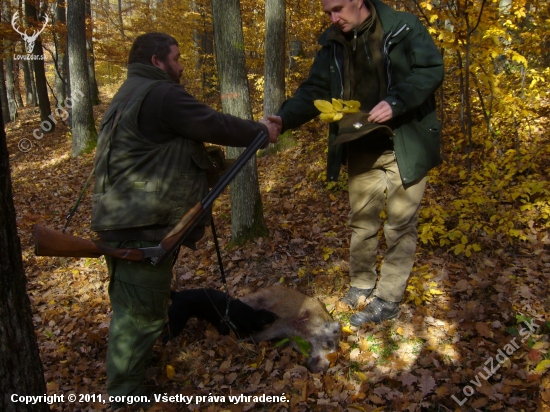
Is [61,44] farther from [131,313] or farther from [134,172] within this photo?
[131,313]

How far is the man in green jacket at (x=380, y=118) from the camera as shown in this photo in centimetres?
304

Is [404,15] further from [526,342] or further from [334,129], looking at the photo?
[526,342]

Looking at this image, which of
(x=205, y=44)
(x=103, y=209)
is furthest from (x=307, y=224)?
(x=205, y=44)

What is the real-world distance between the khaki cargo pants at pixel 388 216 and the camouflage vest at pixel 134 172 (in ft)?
5.15

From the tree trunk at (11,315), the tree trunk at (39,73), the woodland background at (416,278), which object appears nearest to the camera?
the tree trunk at (11,315)

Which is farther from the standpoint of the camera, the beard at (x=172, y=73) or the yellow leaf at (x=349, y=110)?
the yellow leaf at (x=349, y=110)

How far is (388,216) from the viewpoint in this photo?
3525mm

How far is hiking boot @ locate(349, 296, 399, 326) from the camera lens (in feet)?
12.1

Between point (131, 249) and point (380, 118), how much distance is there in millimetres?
1991

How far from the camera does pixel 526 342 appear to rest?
3.25 meters

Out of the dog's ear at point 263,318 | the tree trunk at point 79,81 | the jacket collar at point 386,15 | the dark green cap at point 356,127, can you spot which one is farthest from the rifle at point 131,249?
the tree trunk at point 79,81

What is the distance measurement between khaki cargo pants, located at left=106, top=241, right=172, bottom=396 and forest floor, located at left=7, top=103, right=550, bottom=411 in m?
0.38

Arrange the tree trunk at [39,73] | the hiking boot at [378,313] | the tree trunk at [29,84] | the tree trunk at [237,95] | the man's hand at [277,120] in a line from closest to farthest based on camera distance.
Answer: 1. the man's hand at [277,120]
2. the hiking boot at [378,313]
3. the tree trunk at [237,95]
4. the tree trunk at [39,73]
5. the tree trunk at [29,84]

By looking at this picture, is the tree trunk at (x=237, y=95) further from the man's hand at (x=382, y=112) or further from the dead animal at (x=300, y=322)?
the man's hand at (x=382, y=112)
